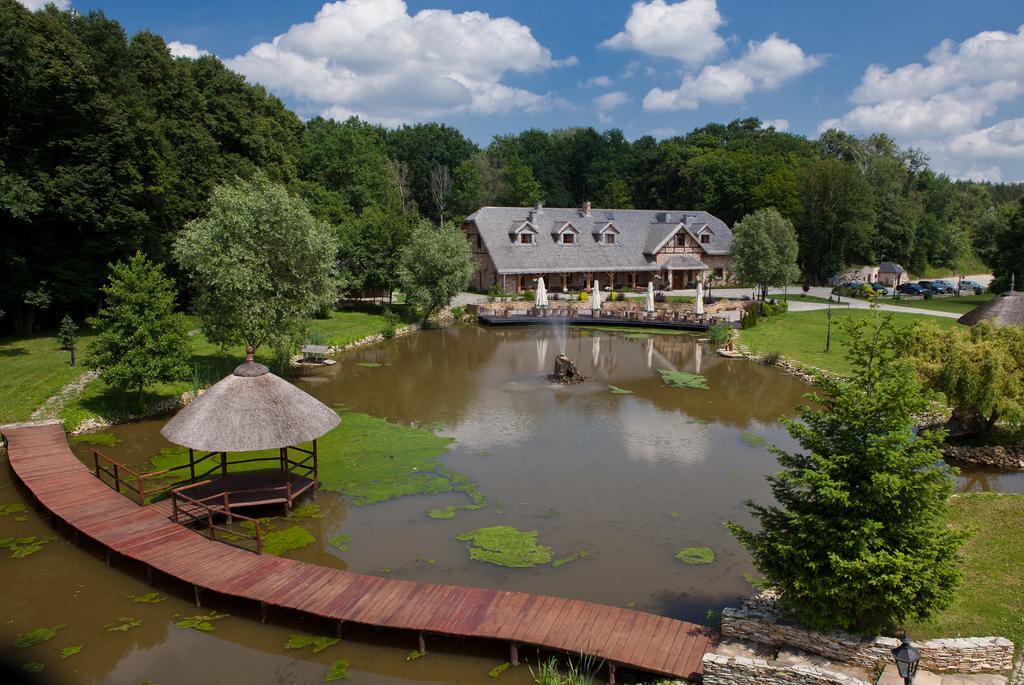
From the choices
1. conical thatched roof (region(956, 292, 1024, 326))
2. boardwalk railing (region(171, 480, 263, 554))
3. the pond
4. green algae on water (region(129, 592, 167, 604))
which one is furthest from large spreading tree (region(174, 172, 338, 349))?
conical thatched roof (region(956, 292, 1024, 326))

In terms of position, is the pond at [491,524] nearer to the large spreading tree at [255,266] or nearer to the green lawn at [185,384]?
the green lawn at [185,384]

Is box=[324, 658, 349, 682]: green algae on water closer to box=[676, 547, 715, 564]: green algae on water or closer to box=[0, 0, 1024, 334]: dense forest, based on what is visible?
box=[676, 547, 715, 564]: green algae on water

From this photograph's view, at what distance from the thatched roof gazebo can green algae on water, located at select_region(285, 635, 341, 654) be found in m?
4.34

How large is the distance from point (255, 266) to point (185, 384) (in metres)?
5.63

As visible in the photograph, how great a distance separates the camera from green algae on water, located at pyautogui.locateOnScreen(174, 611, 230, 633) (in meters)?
11.8

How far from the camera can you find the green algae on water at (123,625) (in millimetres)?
11716

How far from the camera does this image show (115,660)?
35.9 feet

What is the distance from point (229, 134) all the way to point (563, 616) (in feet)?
129

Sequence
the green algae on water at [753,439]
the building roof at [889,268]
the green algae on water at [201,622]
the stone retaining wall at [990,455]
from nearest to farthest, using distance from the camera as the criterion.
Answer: the green algae on water at [201,622], the stone retaining wall at [990,455], the green algae on water at [753,439], the building roof at [889,268]

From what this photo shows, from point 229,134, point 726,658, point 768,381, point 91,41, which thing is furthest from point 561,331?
point 726,658

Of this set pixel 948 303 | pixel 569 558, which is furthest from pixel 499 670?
pixel 948 303

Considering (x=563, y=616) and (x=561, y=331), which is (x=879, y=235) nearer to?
(x=561, y=331)

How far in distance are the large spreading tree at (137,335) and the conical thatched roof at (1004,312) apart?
26856mm

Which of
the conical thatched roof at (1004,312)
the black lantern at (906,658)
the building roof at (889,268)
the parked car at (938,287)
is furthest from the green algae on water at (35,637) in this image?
the building roof at (889,268)
